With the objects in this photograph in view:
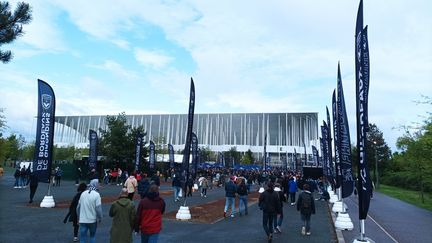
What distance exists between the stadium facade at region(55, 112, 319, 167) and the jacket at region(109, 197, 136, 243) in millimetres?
100112

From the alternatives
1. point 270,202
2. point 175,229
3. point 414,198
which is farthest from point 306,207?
point 414,198

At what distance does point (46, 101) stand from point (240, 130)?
317ft

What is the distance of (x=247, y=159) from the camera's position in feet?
316

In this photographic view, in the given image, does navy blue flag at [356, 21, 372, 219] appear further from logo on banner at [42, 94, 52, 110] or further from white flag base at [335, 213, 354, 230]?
logo on banner at [42, 94, 52, 110]

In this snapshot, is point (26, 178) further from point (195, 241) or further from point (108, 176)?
point (195, 241)

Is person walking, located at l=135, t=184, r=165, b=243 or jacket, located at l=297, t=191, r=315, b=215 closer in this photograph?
person walking, located at l=135, t=184, r=165, b=243

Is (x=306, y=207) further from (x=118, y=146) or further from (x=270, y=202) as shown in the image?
(x=118, y=146)

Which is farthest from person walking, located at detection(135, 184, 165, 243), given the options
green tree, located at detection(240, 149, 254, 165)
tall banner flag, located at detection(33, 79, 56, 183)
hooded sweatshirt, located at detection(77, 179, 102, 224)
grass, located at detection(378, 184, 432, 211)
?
green tree, located at detection(240, 149, 254, 165)

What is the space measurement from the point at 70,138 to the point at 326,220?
4535 inches

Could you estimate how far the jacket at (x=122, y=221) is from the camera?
6316 mm

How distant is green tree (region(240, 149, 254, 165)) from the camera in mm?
95694

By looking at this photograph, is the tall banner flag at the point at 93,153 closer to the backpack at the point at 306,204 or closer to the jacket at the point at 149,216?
the backpack at the point at 306,204

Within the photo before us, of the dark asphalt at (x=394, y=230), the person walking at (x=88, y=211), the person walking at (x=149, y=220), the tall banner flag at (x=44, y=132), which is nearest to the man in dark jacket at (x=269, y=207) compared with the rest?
the dark asphalt at (x=394, y=230)

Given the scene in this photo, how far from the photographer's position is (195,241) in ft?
31.7
